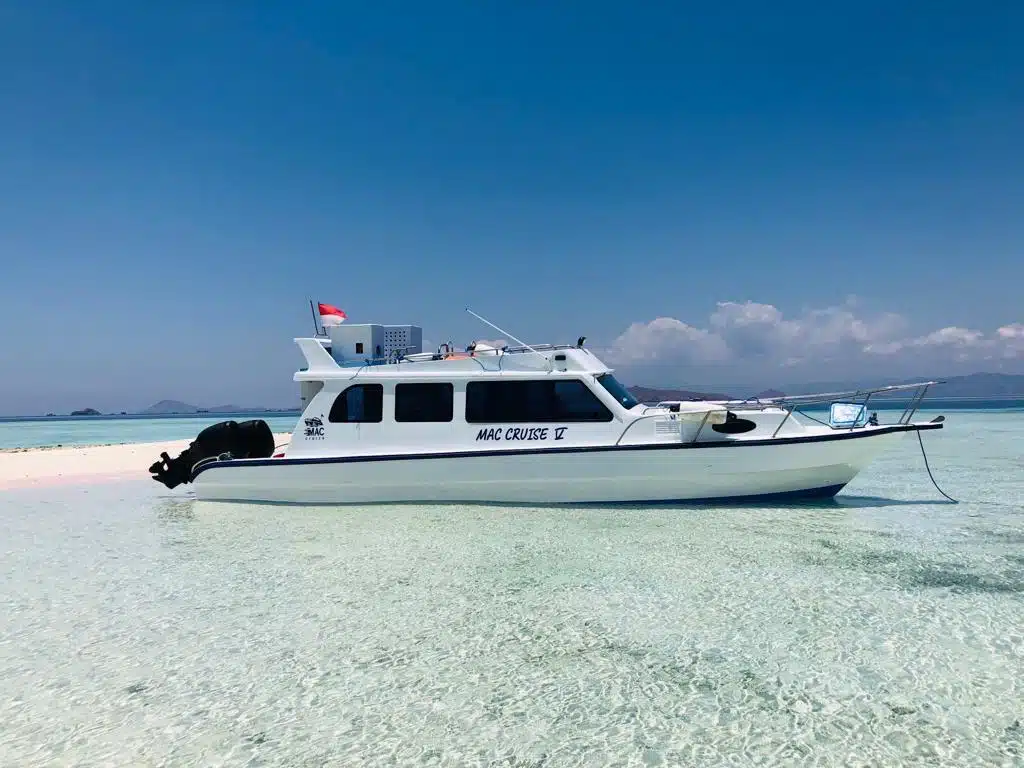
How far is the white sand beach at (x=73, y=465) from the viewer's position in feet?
50.6

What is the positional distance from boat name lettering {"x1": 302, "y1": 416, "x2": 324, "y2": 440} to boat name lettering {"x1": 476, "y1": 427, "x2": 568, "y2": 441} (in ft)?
8.39

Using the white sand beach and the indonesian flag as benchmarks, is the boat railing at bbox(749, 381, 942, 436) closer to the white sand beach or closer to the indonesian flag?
the indonesian flag

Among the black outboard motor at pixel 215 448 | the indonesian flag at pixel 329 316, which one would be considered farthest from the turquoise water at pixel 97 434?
the indonesian flag at pixel 329 316

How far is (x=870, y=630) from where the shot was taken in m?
4.78

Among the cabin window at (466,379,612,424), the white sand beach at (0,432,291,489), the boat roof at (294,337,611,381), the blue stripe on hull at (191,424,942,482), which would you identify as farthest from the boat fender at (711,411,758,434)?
the white sand beach at (0,432,291,489)

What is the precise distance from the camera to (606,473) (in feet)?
31.2

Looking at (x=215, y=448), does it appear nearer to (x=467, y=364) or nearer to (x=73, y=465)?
(x=467, y=364)

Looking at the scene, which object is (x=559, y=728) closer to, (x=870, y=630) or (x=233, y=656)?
(x=233, y=656)

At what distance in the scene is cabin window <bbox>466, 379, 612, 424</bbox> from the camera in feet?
32.3

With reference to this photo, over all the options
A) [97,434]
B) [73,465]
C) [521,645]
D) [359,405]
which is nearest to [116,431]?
[97,434]

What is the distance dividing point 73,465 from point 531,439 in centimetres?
1585

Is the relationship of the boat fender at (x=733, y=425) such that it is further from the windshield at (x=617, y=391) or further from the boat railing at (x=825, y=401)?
the windshield at (x=617, y=391)

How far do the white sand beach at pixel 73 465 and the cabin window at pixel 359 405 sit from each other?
27.7 ft

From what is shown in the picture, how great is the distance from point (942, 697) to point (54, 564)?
8.26 meters
